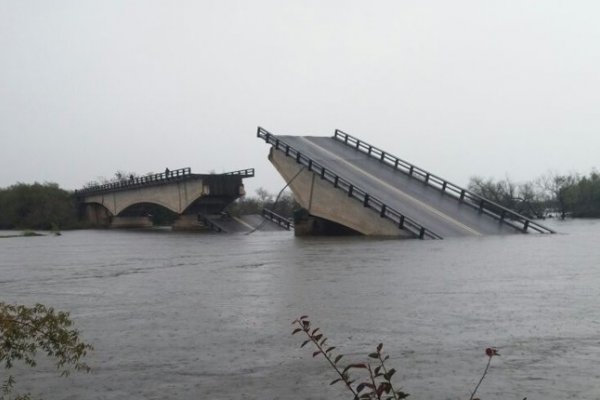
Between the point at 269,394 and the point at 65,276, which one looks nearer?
the point at 269,394

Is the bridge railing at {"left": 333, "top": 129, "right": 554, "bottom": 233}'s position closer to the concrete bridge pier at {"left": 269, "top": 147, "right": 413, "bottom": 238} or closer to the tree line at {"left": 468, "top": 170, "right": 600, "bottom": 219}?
the concrete bridge pier at {"left": 269, "top": 147, "right": 413, "bottom": 238}

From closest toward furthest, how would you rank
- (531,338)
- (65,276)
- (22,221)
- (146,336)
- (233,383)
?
(233,383) → (531,338) → (146,336) → (65,276) → (22,221)

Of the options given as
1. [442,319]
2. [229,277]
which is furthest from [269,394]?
[229,277]

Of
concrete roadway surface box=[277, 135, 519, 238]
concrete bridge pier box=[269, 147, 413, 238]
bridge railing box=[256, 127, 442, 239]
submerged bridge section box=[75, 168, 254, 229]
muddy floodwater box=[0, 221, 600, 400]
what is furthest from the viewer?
submerged bridge section box=[75, 168, 254, 229]

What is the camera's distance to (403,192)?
3978 centimetres

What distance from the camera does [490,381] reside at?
298 inches

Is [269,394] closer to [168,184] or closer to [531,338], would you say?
[531,338]

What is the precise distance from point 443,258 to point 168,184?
51005mm

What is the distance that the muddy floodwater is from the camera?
780 cm

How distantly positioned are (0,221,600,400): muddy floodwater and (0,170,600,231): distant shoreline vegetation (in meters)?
61.3

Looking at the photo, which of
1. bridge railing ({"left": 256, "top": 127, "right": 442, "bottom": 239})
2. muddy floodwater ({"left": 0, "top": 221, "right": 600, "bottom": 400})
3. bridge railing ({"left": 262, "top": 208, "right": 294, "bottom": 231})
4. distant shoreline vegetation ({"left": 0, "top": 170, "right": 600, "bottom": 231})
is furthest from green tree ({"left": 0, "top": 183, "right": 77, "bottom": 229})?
muddy floodwater ({"left": 0, "top": 221, "right": 600, "bottom": 400})

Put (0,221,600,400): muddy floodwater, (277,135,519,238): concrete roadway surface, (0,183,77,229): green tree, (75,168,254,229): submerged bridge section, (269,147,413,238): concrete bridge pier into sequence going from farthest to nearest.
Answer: (0,183,77,229): green tree → (75,168,254,229): submerged bridge section → (269,147,413,238): concrete bridge pier → (277,135,519,238): concrete roadway surface → (0,221,600,400): muddy floodwater

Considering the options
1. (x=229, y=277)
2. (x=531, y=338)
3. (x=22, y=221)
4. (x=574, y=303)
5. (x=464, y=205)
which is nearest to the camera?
(x=531, y=338)

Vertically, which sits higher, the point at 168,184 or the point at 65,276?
the point at 168,184
